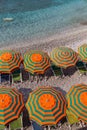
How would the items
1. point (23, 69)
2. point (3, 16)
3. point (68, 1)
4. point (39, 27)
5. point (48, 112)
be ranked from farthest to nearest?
point (68, 1) → point (3, 16) → point (39, 27) → point (23, 69) → point (48, 112)

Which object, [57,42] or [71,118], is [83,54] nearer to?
[57,42]

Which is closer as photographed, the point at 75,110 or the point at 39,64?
the point at 75,110

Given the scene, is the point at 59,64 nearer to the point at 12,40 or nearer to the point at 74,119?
the point at 74,119

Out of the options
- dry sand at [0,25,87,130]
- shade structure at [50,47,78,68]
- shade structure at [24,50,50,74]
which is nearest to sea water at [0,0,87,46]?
dry sand at [0,25,87,130]

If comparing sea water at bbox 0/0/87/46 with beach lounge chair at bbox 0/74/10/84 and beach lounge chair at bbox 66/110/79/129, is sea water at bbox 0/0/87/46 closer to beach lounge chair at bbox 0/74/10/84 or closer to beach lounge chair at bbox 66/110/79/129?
beach lounge chair at bbox 0/74/10/84

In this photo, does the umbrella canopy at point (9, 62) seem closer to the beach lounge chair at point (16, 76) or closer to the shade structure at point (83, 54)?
the beach lounge chair at point (16, 76)

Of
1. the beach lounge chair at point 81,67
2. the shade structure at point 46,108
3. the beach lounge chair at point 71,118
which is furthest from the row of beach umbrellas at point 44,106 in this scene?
the beach lounge chair at point 81,67

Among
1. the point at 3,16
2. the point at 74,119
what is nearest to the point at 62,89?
the point at 74,119

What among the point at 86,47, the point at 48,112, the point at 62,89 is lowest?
the point at 48,112
